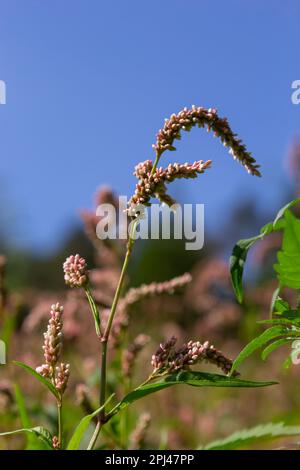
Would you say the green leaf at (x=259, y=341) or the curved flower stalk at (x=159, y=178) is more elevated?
the curved flower stalk at (x=159, y=178)

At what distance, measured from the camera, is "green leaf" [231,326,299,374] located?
0.98 meters

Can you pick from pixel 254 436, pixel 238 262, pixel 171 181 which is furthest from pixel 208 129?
pixel 254 436

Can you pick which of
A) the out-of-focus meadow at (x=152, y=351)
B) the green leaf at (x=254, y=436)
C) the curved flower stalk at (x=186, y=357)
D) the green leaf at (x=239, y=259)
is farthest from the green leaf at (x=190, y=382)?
the out-of-focus meadow at (x=152, y=351)

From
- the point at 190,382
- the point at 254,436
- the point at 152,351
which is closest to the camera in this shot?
the point at 190,382

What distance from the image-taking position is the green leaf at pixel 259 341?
0.98 meters

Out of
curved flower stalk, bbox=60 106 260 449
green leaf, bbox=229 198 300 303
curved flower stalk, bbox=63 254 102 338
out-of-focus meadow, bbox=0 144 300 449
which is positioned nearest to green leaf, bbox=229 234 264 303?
green leaf, bbox=229 198 300 303

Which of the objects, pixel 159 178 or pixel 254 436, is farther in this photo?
pixel 254 436

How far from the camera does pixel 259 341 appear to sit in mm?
997

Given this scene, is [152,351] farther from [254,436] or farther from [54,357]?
[54,357]

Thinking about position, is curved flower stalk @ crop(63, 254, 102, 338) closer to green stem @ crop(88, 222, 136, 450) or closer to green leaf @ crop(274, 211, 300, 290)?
green stem @ crop(88, 222, 136, 450)

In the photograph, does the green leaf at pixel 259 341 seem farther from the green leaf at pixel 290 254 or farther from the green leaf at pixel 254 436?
the green leaf at pixel 254 436
